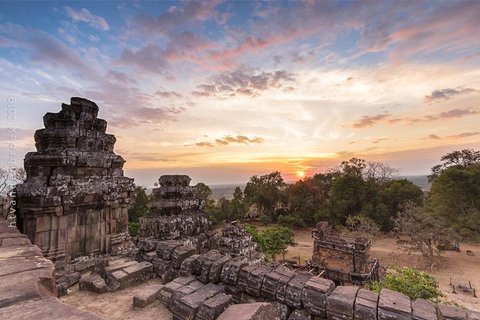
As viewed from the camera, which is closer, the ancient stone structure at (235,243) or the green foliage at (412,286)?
the ancient stone structure at (235,243)

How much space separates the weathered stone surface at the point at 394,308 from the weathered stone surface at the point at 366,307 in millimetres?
51

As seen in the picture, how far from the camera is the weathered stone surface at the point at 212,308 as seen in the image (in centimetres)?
297

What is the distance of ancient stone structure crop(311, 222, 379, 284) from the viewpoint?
15758 millimetres

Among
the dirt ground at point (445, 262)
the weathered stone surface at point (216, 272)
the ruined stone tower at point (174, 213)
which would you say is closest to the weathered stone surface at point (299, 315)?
the weathered stone surface at point (216, 272)

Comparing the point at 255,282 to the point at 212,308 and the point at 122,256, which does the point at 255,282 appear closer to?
the point at 212,308

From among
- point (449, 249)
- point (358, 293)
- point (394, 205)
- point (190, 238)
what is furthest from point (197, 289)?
point (394, 205)

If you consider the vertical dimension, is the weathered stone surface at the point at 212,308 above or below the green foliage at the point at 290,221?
above

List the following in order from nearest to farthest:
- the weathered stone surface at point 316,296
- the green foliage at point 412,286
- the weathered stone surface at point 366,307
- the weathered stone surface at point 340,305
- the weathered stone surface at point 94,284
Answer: the weathered stone surface at point 366,307 < the weathered stone surface at point 340,305 < the weathered stone surface at point 316,296 < the weathered stone surface at point 94,284 < the green foliage at point 412,286

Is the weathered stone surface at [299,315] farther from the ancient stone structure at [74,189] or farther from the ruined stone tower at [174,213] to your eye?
the ruined stone tower at [174,213]

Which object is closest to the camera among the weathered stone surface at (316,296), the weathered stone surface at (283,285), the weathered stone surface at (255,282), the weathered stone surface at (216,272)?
the weathered stone surface at (316,296)

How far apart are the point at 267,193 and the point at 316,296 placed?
38.3 m

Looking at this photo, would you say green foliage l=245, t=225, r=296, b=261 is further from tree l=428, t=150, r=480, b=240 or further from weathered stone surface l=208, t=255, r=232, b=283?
weathered stone surface l=208, t=255, r=232, b=283

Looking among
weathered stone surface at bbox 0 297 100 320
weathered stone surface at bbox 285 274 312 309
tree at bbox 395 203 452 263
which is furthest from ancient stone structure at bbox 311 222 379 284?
weathered stone surface at bbox 0 297 100 320

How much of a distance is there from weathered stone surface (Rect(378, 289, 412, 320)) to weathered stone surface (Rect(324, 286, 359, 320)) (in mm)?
267
